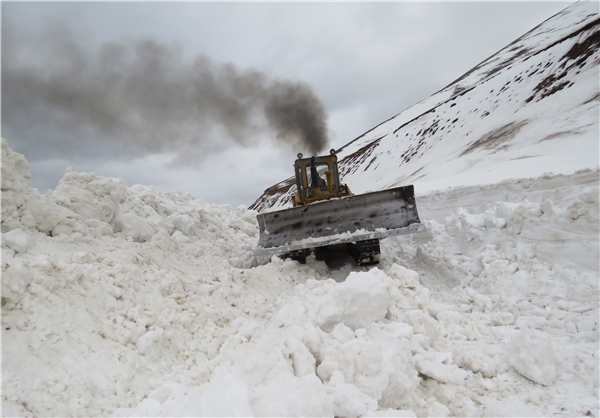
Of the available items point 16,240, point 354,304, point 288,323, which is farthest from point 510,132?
point 16,240

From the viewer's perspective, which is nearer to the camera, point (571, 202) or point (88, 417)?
point (88, 417)

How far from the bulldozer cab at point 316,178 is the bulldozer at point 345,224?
1.17 m

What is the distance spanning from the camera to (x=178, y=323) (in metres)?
2.88

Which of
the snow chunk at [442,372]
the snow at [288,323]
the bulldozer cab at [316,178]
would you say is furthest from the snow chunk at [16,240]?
the bulldozer cab at [316,178]

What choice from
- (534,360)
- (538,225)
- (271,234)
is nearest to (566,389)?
(534,360)

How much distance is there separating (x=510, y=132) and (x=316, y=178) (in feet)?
42.2

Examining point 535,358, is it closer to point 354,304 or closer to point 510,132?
point 354,304

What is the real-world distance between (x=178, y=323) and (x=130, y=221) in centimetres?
Answer: 283

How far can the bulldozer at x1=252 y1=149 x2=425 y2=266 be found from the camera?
5.24 meters

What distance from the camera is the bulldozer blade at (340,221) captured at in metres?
5.25

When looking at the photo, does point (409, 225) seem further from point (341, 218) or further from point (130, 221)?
point (130, 221)

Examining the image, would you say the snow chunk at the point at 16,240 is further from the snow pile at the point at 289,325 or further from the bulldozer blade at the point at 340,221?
the bulldozer blade at the point at 340,221

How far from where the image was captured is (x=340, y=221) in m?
5.63

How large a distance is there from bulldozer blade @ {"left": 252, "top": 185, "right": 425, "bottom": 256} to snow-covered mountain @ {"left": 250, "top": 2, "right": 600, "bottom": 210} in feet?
6.43
